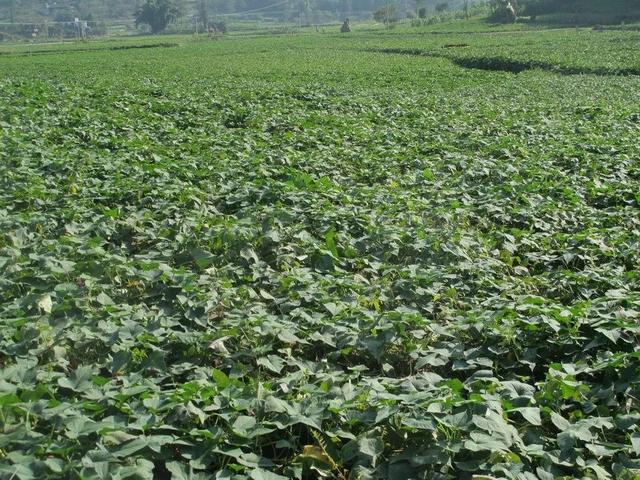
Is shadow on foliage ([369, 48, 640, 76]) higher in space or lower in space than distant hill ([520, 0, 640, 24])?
lower

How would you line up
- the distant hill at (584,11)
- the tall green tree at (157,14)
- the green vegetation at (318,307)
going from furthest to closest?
1. the tall green tree at (157,14)
2. the distant hill at (584,11)
3. the green vegetation at (318,307)

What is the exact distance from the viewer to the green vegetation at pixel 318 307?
116 inches

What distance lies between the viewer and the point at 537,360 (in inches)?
159

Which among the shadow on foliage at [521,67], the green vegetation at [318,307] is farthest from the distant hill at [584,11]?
the green vegetation at [318,307]

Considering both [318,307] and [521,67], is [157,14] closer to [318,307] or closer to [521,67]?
[521,67]

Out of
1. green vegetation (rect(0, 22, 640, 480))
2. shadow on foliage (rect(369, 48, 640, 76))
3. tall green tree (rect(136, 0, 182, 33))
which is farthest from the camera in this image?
tall green tree (rect(136, 0, 182, 33))

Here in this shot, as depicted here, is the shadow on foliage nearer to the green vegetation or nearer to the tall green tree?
the green vegetation

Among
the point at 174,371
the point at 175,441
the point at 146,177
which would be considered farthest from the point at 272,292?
the point at 146,177

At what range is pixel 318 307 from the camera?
4492mm

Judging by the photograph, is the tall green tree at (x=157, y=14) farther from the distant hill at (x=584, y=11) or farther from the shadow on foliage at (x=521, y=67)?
the shadow on foliage at (x=521, y=67)

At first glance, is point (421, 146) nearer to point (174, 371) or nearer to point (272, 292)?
point (272, 292)

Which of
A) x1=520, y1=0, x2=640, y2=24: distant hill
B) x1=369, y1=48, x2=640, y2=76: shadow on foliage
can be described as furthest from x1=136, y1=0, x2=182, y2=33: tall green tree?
x1=369, y1=48, x2=640, y2=76: shadow on foliage

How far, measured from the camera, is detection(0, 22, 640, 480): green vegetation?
2939 mm

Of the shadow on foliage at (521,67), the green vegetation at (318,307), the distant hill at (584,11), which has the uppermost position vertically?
the distant hill at (584,11)
